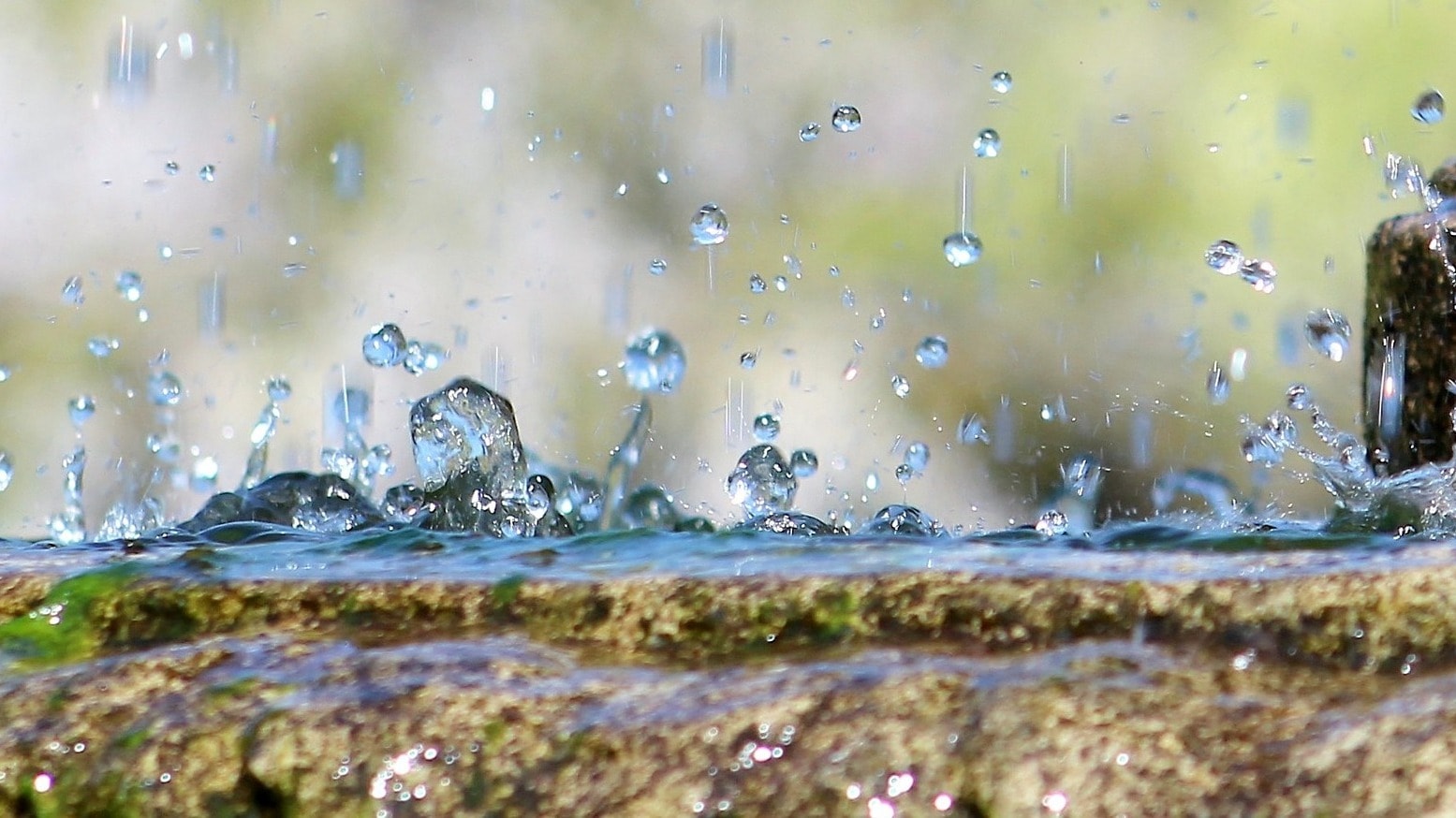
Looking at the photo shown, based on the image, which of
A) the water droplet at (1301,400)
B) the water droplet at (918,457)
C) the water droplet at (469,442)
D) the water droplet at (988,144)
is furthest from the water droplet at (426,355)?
the water droplet at (1301,400)

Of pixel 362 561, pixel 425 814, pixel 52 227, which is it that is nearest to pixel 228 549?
pixel 362 561

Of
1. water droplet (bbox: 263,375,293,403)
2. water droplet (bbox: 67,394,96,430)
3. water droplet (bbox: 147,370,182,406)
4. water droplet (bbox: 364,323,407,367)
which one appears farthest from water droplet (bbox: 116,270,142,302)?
water droplet (bbox: 364,323,407,367)

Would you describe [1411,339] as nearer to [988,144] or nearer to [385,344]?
[385,344]

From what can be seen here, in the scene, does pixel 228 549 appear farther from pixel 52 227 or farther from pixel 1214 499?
pixel 52 227

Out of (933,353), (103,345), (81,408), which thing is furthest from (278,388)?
(933,353)

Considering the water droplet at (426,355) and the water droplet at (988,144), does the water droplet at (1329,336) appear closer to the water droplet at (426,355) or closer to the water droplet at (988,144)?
the water droplet at (426,355)

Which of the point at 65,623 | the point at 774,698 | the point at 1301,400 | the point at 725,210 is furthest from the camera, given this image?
the point at 725,210

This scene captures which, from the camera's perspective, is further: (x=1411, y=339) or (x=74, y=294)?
(x=74, y=294)
